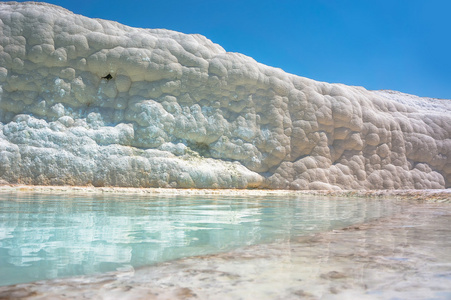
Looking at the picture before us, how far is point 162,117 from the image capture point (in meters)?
10.3

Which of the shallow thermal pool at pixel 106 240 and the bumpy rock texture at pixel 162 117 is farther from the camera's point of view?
the bumpy rock texture at pixel 162 117

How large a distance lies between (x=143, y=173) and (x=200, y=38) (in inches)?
215

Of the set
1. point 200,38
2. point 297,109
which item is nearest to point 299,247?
point 297,109

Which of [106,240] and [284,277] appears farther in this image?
[106,240]

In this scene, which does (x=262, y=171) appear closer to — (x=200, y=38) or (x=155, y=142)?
(x=155, y=142)

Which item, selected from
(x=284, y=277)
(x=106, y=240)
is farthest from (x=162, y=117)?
(x=284, y=277)

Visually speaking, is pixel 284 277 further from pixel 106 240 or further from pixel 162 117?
pixel 162 117

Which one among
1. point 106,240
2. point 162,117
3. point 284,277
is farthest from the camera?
point 162,117

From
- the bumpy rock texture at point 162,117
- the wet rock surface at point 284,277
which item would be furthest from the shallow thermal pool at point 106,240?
the bumpy rock texture at point 162,117

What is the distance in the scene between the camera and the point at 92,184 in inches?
363

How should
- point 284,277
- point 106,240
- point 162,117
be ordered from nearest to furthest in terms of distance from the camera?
point 284,277
point 106,240
point 162,117

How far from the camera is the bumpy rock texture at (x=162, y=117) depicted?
30.9 feet

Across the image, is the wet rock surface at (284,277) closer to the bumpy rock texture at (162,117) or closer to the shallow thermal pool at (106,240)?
the shallow thermal pool at (106,240)

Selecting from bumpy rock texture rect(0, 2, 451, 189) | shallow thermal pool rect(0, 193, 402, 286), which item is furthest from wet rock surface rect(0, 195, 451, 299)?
bumpy rock texture rect(0, 2, 451, 189)
